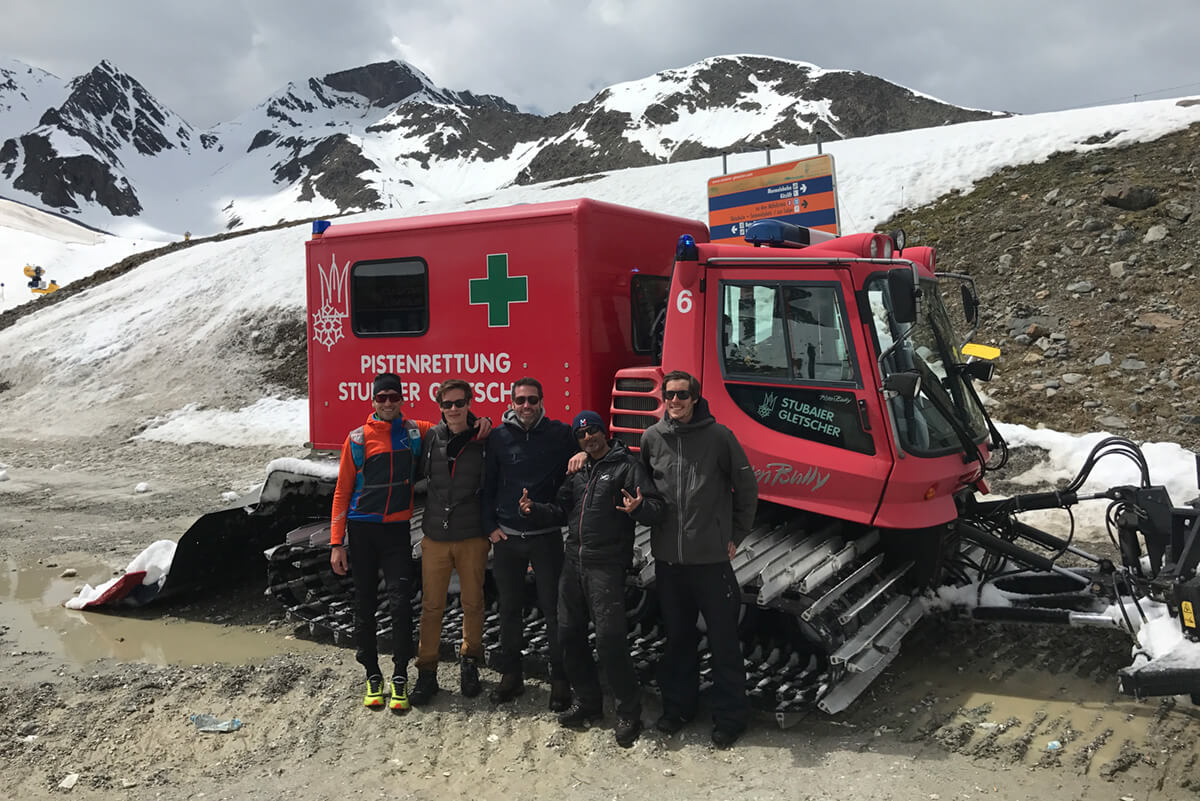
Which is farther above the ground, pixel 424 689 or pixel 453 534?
pixel 453 534

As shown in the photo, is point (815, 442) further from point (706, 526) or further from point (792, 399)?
point (706, 526)

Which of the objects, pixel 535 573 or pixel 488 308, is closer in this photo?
pixel 535 573

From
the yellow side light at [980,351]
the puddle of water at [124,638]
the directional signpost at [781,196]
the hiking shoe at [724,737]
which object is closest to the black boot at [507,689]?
the hiking shoe at [724,737]

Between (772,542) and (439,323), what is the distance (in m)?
2.99

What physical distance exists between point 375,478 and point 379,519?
25 centimetres

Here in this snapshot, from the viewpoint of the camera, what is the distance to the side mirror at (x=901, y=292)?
471 cm

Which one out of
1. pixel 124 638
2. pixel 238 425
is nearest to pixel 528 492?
pixel 124 638

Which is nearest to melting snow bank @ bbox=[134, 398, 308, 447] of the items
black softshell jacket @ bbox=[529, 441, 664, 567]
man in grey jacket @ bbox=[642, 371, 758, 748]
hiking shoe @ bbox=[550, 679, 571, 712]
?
hiking shoe @ bbox=[550, 679, 571, 712]

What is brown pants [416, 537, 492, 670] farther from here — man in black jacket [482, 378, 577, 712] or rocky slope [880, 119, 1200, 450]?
rocky slope [880, 119, 1200, 450]

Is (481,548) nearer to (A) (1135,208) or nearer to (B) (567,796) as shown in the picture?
(B) (567,796)

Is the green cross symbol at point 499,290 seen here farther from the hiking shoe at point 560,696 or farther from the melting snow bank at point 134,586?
the melting snow bank at point 134,586

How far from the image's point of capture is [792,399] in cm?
531

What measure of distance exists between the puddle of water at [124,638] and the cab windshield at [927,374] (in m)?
4.61

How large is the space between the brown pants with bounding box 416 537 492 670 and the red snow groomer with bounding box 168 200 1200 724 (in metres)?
0.54
